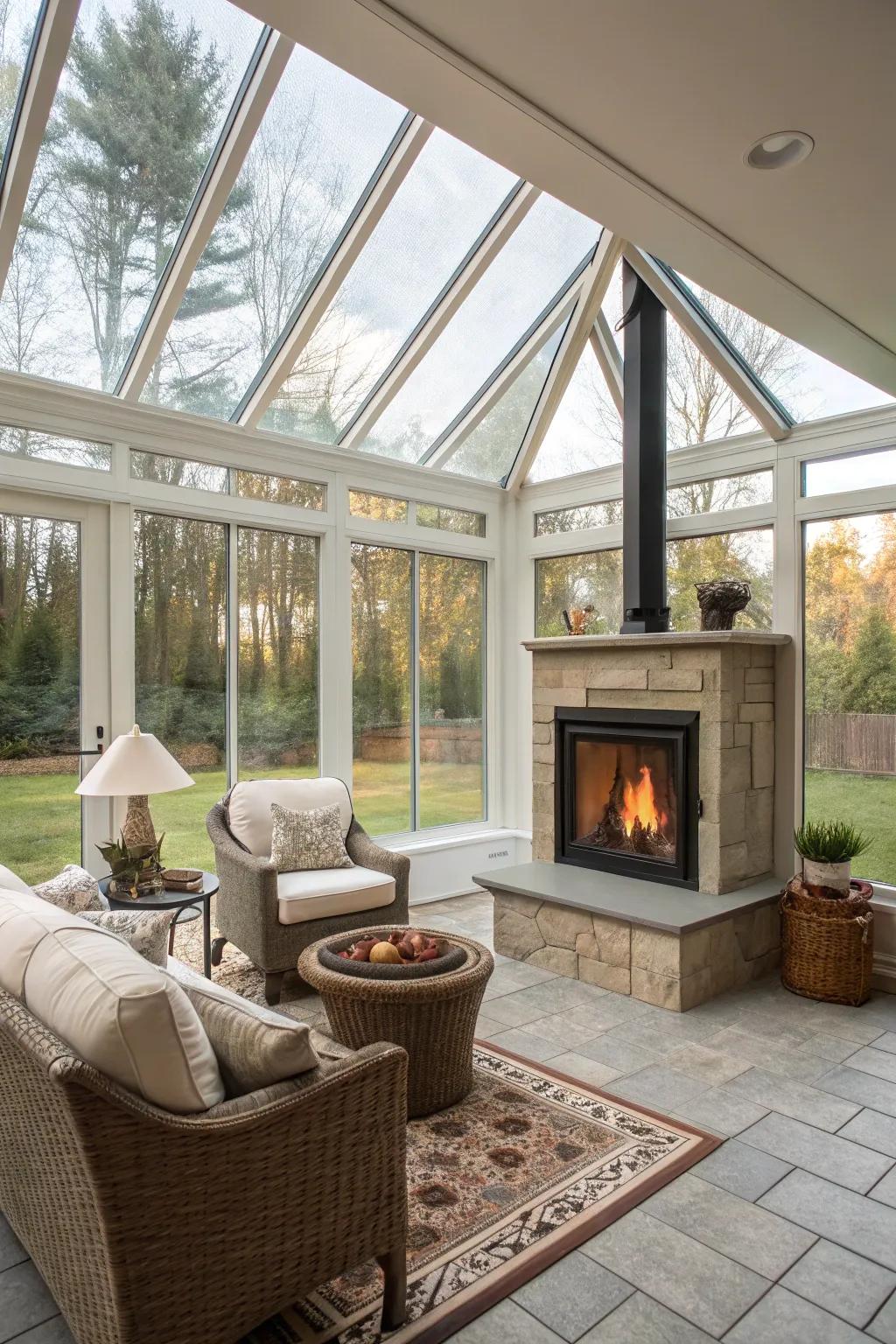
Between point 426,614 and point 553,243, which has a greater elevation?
point 553,243

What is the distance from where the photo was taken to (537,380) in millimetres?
5602

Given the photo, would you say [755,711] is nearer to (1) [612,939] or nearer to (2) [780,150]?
(1) [612,939]

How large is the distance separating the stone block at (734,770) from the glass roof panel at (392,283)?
2.78 m

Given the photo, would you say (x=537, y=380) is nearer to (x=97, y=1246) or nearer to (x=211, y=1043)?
(x=211, y=1043)

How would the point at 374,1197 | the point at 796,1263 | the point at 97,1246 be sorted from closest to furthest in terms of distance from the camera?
the point at 97,1246 → the point at 374,1197 → the point at 796,1263

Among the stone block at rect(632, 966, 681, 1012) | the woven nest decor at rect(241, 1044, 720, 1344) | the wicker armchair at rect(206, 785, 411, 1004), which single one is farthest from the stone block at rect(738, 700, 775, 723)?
the woven nest decor at rect(241, 1044, 720, 1344)

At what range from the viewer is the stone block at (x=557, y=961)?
14.0ft

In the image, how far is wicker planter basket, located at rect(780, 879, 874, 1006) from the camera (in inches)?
154

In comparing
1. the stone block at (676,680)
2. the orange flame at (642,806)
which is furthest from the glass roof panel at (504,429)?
the orange flame at (642,806)

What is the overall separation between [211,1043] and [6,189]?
10.9ft

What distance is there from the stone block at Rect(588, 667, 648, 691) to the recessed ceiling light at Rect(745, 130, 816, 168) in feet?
8.92

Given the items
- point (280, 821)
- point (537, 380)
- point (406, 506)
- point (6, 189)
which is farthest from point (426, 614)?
point (6, 189)

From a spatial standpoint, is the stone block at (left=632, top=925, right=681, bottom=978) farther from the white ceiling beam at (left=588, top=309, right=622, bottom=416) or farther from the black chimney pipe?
the white ceiling beam at (left=588, top=309, right=622, bottom=416)

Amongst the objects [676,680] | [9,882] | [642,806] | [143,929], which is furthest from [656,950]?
[9,882]
